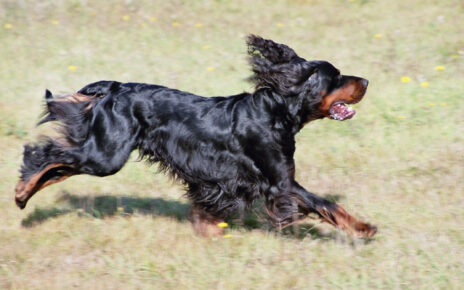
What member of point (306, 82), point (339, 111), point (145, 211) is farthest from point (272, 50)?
point (145, 211)

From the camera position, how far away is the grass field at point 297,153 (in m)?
4.53

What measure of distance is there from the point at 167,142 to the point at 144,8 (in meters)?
A: 6.06

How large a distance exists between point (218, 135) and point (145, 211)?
1.12m

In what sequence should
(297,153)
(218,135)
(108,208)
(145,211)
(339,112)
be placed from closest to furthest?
(339,112), (218,135), (145,211), (108,208), (297,153)

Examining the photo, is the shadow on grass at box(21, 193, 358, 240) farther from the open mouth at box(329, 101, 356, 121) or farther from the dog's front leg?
the open mouth at box(329, 101, 356, 121)

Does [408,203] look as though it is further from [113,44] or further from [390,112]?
[113,44]

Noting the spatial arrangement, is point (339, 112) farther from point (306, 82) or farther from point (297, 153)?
point (297, 153)

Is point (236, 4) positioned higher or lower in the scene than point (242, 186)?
higher

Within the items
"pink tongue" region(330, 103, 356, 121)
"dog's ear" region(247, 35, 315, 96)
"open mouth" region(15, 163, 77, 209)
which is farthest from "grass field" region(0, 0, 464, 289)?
"dog's ear" region(247, 35, 315, 96)

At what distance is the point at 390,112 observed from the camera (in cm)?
754

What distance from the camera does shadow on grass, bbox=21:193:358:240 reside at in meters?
5.35

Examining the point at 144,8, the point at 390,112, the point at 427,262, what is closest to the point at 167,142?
the point at 427,262

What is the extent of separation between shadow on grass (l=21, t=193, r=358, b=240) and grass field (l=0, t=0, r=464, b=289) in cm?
2

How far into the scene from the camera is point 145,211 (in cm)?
577
